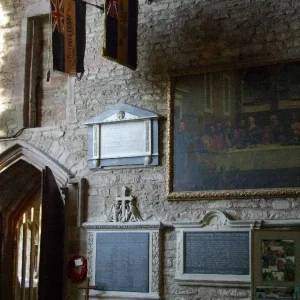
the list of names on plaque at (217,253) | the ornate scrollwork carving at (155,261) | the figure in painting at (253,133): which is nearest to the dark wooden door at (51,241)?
the ornate scrollwork carving at (155,261)

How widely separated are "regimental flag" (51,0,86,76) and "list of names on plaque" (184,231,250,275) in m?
2.39

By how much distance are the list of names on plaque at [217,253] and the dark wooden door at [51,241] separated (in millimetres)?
1719

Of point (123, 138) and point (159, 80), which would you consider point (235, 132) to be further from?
point (123, 138)

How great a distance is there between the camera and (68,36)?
8.22 m

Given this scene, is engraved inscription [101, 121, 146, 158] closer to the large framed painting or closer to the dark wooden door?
the large framed painting

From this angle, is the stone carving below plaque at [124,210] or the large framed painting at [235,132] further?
the stone carving below plaque at [124,210]

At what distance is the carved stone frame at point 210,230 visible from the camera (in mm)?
7527

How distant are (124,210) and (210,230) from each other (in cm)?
111

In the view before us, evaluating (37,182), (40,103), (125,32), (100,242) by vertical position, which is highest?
(125,32)

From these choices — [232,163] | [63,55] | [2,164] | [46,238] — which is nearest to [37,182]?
[2,164]

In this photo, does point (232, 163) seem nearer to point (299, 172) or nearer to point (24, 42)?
point (299, 172)

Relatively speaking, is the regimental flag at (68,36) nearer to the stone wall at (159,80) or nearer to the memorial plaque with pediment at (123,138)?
the stone wall at (159,80)

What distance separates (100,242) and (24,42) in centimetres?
293

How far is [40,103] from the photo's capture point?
30.7ft
